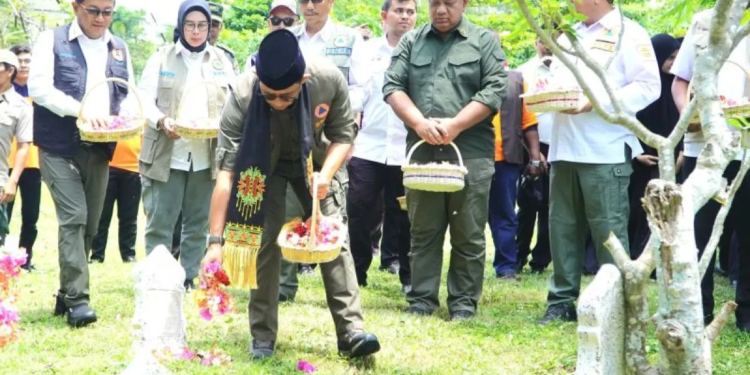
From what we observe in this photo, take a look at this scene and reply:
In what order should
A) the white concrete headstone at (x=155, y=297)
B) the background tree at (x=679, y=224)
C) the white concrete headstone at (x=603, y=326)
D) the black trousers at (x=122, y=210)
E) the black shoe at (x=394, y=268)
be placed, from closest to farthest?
the white concrete headstone at (x=603, y=326), the background tree at (x=679, y=224), the white concrete headstone at (x=155, y=297), the black shoe at (x=394, y=268), the black trousers at (x=122, y=210)

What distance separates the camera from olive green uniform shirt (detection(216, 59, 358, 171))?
632 centimetres

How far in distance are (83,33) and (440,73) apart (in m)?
2.65

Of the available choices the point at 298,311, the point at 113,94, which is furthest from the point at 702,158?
the point at 113,94

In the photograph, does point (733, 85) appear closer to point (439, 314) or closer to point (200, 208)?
point (439, 314)

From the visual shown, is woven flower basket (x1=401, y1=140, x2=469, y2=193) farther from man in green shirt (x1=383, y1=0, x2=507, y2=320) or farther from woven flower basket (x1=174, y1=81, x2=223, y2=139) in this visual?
woven flower basket (x1=174, y1=81, x2=223, y2=139)

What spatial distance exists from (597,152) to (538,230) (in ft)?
11.6

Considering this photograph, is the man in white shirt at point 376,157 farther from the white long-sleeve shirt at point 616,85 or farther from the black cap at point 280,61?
the black cap at point 280,61

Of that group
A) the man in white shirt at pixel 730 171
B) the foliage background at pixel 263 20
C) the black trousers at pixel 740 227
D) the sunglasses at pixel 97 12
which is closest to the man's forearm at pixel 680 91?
the man in white shirt at pixel 730 171

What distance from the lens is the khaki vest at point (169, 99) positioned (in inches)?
345

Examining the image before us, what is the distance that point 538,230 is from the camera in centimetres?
1103

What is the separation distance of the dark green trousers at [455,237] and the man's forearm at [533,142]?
8.66ft

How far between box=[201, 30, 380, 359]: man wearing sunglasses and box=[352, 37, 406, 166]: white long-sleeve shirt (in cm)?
266

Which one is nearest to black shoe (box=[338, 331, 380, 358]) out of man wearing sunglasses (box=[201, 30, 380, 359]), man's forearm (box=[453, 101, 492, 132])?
man wearing sunglasses (box=[201, 30, 380, 359])

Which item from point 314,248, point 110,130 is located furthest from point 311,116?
point 110,130
